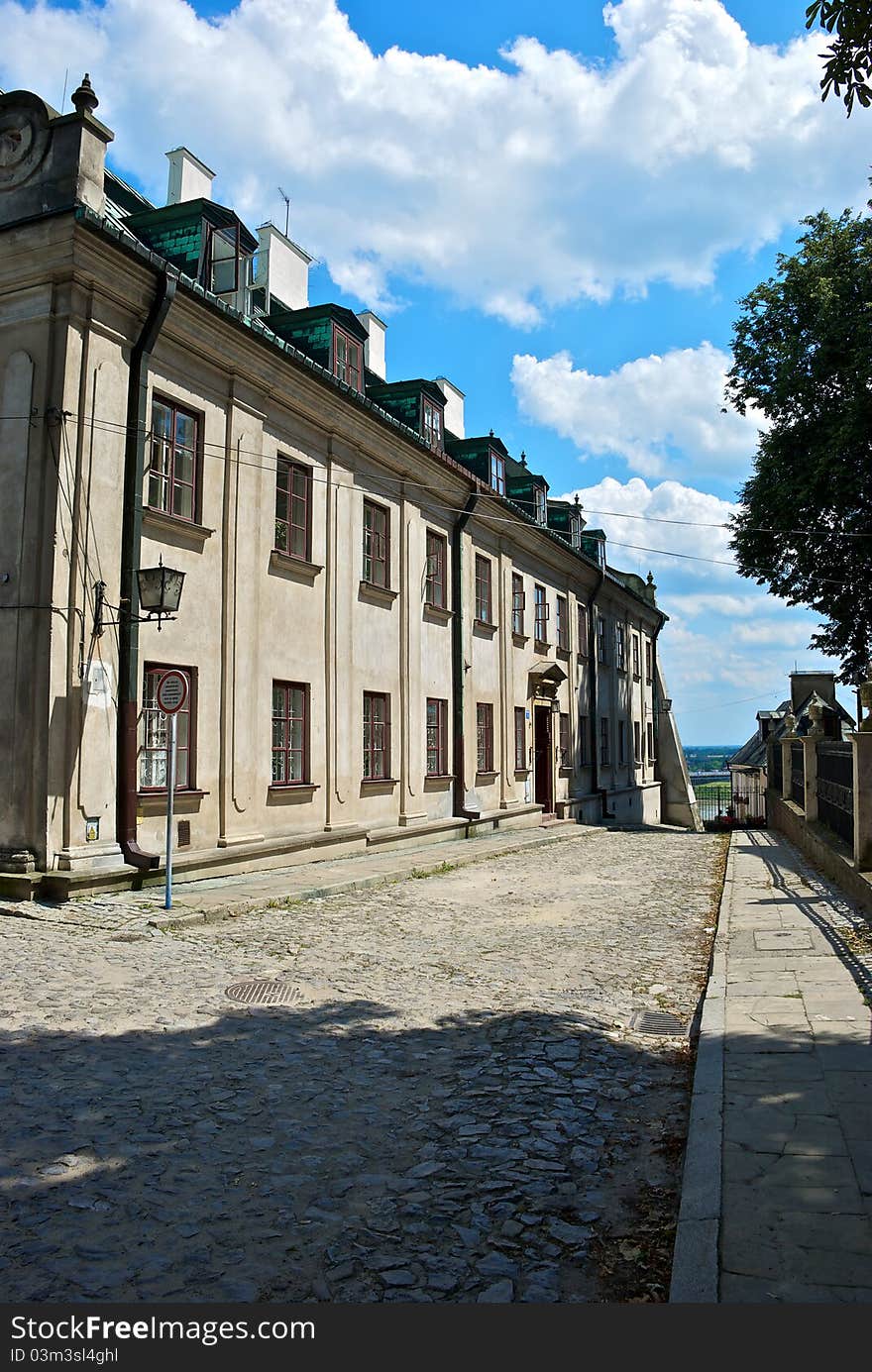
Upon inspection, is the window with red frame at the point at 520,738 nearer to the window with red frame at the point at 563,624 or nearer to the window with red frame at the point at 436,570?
the window with red frame at the point at 563,624

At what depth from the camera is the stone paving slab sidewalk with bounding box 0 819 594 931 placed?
990 centimetres

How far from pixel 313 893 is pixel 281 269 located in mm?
13309

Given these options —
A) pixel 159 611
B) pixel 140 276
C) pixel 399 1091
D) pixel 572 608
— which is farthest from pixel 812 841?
pixel 572 608

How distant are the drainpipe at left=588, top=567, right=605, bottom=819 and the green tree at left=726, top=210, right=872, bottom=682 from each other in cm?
967

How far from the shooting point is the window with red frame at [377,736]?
58.1 ft

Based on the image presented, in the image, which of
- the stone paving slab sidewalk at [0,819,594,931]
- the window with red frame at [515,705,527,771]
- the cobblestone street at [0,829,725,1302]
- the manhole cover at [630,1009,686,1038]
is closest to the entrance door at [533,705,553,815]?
the window with red frame at [515,705,527,771]

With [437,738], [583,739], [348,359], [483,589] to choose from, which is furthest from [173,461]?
[583,739]

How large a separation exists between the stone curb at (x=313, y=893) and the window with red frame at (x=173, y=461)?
5.42 metres

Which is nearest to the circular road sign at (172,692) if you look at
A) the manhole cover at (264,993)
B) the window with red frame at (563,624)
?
the manhole cover at (264,993)

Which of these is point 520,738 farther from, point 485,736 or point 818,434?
point 818,434

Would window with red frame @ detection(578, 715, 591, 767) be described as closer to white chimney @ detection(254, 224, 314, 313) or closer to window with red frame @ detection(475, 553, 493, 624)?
window with red frame @ detection(475, 553, 493, 624)

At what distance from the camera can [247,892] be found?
11.9m

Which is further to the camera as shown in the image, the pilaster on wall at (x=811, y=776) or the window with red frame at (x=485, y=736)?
the window with red frame at (x=485, y=736)

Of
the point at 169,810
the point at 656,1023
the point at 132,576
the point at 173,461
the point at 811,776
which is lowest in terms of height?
the point at 656,1023
